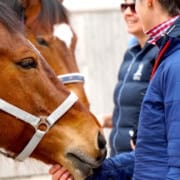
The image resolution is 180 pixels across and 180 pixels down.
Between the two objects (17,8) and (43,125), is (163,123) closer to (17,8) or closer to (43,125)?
(43,125)

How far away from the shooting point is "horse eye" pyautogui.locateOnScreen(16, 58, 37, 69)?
258cm

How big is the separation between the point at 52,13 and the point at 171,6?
7.10 ft

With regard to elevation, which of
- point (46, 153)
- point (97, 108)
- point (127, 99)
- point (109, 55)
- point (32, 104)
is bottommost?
point (97, 108)

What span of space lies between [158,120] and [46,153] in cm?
64

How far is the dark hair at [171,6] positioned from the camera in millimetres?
2277

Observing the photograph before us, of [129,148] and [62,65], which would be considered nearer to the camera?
[129,148]

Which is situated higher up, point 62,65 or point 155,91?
point 155,91

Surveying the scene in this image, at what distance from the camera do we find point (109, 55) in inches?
263

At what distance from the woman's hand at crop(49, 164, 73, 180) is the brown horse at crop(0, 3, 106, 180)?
2cm

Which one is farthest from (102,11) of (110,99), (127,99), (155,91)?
(155,91)

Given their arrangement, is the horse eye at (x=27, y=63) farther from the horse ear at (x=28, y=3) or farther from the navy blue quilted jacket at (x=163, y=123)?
the horse ear at (x=28, y=3)

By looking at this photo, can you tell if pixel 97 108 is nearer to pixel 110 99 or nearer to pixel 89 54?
pixel 110 99

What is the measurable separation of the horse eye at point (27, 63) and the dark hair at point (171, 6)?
2.04ft

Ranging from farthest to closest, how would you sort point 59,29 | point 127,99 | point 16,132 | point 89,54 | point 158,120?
point 89,54 → point 59,29 → point 127,99 → point 16,132 → point 158,120
